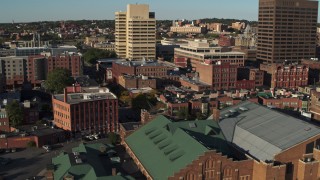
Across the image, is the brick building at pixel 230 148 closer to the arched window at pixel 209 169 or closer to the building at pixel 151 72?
the arched window at pixel 209 169

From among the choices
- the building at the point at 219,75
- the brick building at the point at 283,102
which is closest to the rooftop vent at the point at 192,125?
the brick building at the point at 283,102

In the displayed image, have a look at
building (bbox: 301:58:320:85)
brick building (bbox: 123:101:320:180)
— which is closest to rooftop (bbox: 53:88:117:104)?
brick building (bbox: 123:101:320:180)

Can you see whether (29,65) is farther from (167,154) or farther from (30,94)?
(167,154)

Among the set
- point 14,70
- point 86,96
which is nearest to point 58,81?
point 14,70

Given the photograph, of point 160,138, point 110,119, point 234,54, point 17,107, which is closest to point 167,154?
point 160,138

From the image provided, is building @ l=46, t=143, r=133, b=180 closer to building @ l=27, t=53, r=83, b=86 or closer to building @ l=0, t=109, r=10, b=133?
building @ l=0, t=109, r=10, b=133

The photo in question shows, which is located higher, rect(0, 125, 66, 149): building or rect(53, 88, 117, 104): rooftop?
rect(53, 88, 117, 104): rooftop

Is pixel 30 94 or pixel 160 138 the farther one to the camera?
pixel 30 94
